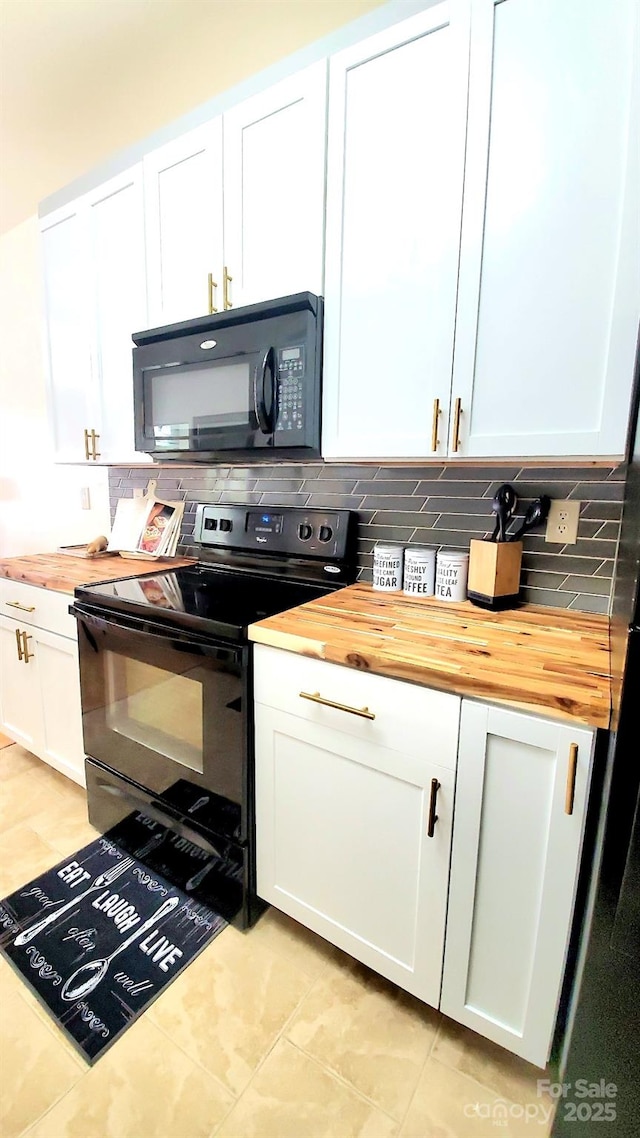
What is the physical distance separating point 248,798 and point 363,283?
1.37 m

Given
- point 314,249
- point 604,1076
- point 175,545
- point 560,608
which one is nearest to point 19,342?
point 175,545

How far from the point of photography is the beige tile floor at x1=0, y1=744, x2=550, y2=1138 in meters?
0.93

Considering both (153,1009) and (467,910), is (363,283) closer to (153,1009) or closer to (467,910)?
(467,910)

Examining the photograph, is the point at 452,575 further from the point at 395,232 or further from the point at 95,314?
the point at 95,314

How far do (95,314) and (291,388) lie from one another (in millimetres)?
1005

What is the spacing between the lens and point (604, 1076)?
62cm

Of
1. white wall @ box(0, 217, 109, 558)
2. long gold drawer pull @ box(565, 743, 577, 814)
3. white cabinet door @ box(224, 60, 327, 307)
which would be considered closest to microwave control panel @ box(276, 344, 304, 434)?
white cabinet door @ box(224, 60, 327, 307)

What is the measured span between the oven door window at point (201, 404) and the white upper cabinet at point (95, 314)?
211mm

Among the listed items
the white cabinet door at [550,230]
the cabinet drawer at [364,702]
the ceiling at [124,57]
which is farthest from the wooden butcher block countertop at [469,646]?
the ceiling at [124,57]

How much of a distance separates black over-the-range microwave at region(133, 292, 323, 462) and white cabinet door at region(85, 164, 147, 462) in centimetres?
13

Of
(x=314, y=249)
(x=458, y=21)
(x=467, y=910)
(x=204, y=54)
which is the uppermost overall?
(x=204, y=54)

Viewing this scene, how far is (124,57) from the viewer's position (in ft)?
4.92

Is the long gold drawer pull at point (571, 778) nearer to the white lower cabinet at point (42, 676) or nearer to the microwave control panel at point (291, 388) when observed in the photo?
the microwave control panel at point (291, 388)

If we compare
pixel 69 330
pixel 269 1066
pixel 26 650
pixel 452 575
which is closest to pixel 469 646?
pixel 452 575
